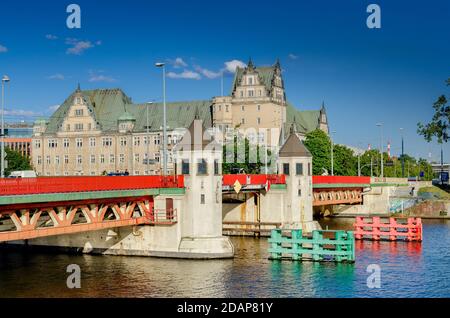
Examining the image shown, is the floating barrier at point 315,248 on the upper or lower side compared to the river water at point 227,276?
upper

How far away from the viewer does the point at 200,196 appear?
58594mm

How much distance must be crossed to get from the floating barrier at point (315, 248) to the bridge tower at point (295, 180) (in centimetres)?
1672

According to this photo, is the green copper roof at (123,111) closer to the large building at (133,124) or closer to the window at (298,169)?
the large building at (133,124)

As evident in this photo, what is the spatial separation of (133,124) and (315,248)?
110 m

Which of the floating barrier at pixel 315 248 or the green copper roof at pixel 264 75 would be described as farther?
the green copper roof at pixel 264 75

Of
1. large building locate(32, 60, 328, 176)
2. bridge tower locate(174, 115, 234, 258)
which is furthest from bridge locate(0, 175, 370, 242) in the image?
large building locate(32, 60, 328, 176)

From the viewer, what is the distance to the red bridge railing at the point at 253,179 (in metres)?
69.6

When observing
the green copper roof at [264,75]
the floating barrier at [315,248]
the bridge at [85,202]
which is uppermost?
the green copper roof at [264,75]

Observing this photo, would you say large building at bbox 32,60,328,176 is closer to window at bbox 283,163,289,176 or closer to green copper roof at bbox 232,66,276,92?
green copper roof at bbox 232,66,276,92

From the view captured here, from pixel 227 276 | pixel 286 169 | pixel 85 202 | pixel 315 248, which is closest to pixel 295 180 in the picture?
pixel 286 169

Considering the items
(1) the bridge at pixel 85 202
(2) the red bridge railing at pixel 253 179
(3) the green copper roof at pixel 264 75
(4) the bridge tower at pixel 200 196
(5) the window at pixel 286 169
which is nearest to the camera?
(1) the bridge at pixel 85 202

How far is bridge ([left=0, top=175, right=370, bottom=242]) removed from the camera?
42750 mm

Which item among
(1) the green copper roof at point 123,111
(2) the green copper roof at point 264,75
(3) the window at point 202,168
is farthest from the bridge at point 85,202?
(1) the green copper roof at point 123,111

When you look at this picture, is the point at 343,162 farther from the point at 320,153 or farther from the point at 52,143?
the point at 52,143
